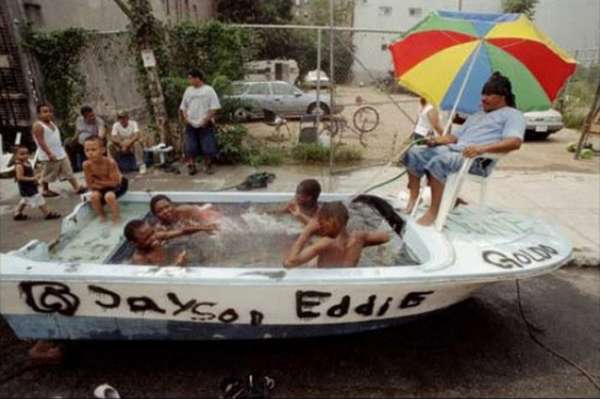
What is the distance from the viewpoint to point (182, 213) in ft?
14.0

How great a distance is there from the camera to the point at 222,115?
27.4 feet

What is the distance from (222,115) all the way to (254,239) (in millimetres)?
4391

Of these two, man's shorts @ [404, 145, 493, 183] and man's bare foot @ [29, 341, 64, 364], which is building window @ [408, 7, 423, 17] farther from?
man's bare foot @ [29, 341, 64, 364]

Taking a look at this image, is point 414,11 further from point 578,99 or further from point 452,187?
point 452,187

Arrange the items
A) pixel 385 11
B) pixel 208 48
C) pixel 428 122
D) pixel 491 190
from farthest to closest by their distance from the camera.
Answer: pixel 385 11
pixel 208 48
pixel 491 190
pixel 428 122

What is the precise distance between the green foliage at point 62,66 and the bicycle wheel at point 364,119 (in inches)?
239

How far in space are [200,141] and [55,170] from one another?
2.26 meters

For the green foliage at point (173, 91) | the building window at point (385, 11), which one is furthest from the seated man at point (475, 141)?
the building window at point (385, 11)

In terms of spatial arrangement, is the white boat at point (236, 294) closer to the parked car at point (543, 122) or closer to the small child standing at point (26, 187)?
the small child standing at point (26, 187)

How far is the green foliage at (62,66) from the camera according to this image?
8.40 metres

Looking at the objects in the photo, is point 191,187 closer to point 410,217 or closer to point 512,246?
point 410,217

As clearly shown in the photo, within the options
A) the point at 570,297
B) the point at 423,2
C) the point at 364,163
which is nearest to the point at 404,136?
the point at 364,163

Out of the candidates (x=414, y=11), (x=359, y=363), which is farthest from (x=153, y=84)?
(x=414, y=11)

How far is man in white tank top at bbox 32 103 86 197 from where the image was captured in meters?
6.18
